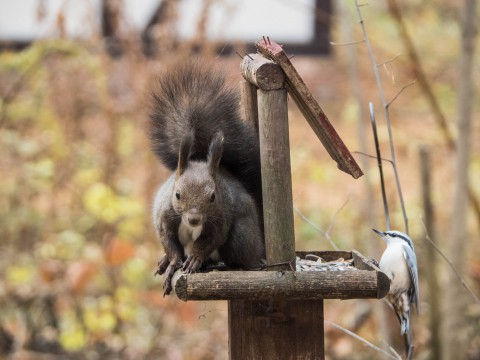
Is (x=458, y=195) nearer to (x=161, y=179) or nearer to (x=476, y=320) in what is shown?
Result: (x=476, y=320)

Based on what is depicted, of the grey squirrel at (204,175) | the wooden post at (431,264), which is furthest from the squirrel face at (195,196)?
the wooden post at (431,264)

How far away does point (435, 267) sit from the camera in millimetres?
4453

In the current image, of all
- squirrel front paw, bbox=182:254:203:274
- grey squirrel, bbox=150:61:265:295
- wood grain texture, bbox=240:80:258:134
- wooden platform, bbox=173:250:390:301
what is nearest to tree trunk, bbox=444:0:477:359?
wood grain texture, bbox=240:80:258:134

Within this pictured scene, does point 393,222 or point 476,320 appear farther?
point 393,222

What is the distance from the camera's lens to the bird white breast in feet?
6.90

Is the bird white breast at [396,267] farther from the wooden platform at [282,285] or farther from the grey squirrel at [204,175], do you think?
the grey squirrel at [204,175]

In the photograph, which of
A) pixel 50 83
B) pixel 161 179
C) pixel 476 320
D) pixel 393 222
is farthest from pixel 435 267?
pixel 50 83

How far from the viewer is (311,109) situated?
2055mm

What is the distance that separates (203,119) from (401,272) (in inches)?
28.1

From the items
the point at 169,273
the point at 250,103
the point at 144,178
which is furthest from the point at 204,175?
the point at 144,178

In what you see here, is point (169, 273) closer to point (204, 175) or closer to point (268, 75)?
point (204, 175)

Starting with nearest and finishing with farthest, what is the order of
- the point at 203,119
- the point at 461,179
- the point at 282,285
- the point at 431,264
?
the point at 282,285
the point at 203,119
the point at 461,179
the point at 431,264

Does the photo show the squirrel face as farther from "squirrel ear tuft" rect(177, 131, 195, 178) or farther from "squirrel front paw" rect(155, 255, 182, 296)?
"squirrel front paw" rect(155, 255, 182, 296)

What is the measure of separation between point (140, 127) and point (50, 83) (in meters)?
0.95
